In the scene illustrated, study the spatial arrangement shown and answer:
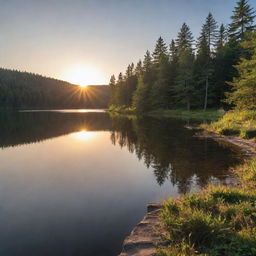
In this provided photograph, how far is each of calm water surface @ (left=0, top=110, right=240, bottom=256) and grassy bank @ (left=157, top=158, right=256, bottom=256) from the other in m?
1.42

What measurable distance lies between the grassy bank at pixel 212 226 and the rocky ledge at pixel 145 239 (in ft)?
0.77

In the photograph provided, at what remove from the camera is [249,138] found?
1482 cm

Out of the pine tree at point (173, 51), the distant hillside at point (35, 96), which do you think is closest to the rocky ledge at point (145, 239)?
the pine tree at point (173, 51)

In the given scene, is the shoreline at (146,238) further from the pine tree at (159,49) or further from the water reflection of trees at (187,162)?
→ the pine tree at (159,49)

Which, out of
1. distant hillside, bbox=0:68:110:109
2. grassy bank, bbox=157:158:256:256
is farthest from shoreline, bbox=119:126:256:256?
distant hillside, bbox=0:68:110:109

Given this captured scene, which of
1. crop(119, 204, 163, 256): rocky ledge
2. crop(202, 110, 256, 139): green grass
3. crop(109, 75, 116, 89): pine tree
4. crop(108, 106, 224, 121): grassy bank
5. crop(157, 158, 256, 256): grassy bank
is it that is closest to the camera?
crop(157, 158, 256, 256): grassy bank

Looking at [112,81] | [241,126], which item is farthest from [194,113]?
[112,81]

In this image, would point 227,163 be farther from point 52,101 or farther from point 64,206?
point 52,101

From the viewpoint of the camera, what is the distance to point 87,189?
7277 mm

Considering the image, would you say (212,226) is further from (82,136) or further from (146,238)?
(82,136)

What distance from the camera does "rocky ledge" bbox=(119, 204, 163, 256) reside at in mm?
3553

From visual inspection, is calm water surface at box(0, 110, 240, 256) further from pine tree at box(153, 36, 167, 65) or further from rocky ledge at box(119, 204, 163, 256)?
pine tree at box(153, 36, 167, 65)

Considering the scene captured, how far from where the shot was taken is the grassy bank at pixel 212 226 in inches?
122

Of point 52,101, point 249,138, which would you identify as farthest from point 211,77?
point 52,101
